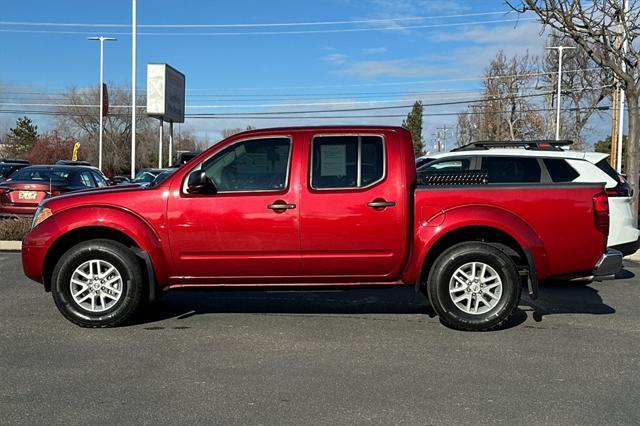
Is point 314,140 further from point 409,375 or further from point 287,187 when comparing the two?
point 409,375

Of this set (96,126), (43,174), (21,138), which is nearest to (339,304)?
(43,174)

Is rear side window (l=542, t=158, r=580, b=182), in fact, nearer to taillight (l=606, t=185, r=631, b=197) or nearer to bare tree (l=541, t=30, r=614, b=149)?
taillight (l=606, t=185, r=631, b=197)

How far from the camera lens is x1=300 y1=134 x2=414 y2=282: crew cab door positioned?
591cm

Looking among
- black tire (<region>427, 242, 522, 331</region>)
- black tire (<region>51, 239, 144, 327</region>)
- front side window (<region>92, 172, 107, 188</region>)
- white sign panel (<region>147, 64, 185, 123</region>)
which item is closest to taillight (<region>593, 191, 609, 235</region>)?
black tire (<region>427, 242, 522, 331</region>)

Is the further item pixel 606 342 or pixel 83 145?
pixel 83 145

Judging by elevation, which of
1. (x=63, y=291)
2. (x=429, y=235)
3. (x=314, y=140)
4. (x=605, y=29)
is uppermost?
(x=605, y=29)

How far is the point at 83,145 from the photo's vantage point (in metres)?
65.6

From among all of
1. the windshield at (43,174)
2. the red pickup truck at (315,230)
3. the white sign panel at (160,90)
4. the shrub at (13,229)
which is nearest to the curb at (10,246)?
the shrub at (13,229)

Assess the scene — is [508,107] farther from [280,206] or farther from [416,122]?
[280,206]

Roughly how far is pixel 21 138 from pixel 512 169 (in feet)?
258

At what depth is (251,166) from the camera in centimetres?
610

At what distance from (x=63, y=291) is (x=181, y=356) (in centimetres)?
164

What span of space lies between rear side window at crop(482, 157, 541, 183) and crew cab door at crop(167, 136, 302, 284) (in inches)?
140

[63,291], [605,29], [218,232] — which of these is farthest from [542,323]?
[605,29]
